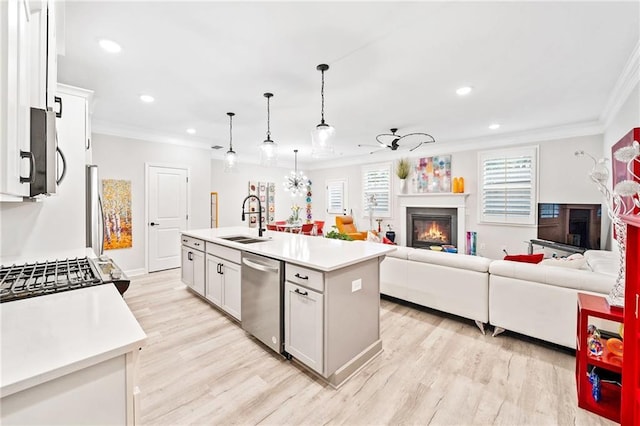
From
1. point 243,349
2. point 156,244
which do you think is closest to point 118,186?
point 156,244

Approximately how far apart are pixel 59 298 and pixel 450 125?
5.28m

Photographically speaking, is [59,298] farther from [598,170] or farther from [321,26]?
[598,170]

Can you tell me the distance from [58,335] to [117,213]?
4.79 meters

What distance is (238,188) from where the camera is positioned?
7.37 meters

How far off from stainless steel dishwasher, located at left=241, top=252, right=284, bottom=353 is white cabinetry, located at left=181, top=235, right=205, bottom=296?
109cm

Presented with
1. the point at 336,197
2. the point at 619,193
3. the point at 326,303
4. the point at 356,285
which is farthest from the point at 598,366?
the point at 336,197

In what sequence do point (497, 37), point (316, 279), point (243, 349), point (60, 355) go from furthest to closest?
point (243, 349), point (497, 37), point (316, 279), point (60, 355)

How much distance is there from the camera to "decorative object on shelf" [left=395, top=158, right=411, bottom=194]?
6566 mm

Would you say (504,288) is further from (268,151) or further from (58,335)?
(58,335)

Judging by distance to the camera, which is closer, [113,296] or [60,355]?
[60,355]

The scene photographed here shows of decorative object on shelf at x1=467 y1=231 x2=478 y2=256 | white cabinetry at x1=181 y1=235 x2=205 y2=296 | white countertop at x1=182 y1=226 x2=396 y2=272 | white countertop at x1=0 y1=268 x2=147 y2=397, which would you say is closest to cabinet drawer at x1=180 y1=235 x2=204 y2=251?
white cabinetry at x1=181 y1=235 x2=205 y2=296

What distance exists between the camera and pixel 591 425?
1666 millimetres

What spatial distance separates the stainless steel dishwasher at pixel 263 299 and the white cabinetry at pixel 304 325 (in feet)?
0.28

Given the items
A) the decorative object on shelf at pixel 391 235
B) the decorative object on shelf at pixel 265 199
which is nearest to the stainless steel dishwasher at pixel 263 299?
the decorative object on shelf at pixel 391 235
